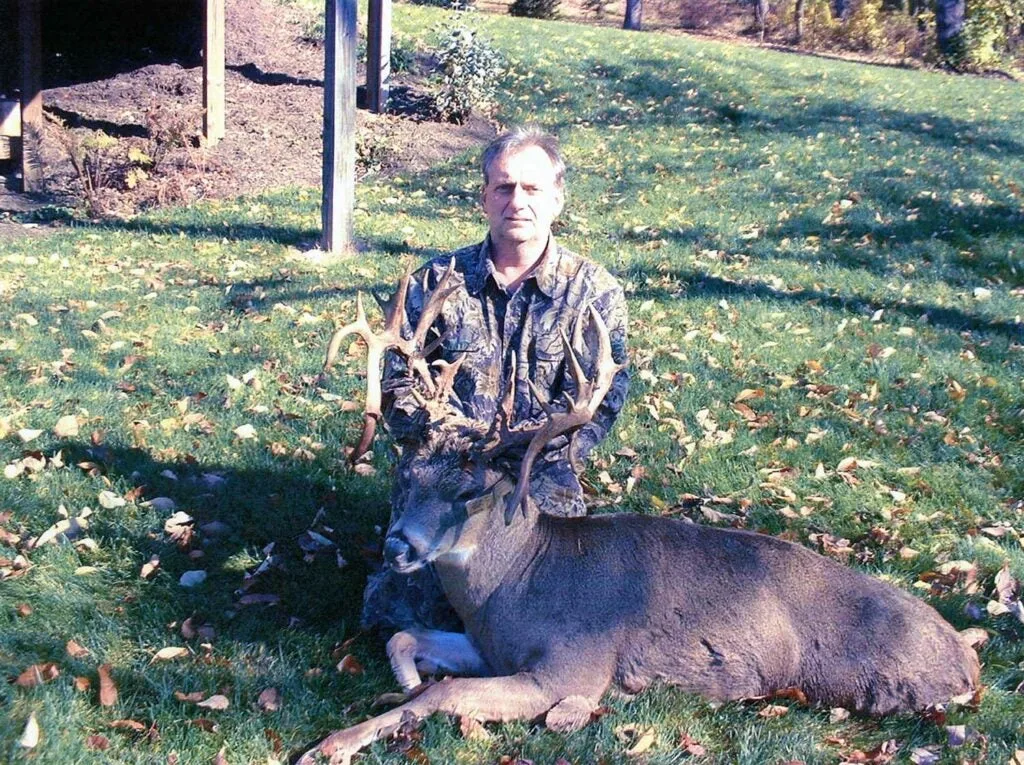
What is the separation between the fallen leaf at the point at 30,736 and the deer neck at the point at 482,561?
142 centimetres

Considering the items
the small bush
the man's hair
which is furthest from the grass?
the small bush

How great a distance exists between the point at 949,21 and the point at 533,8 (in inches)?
409

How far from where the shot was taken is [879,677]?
154 inches

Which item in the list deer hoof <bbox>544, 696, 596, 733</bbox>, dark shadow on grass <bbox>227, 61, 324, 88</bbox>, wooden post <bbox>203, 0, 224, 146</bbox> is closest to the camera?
deer hoof <bbox>544, 696, 596, 733</bbox>

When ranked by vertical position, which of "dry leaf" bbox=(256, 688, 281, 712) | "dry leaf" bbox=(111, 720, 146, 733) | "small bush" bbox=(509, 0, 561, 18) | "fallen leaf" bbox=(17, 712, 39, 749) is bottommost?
"dry leaf" bbox=(256, 688, 281, 712)

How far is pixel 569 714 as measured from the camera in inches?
151

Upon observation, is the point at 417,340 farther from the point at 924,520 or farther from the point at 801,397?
the point at 801,397

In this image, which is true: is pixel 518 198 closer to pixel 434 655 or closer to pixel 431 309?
pixel 431 309

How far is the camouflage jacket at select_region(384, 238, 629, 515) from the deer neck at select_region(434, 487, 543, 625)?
520mm

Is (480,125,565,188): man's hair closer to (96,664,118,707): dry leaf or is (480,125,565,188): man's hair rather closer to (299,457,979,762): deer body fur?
(299,457,979,762): deer body fur

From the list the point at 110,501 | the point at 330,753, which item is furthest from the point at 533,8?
the point at 330,753

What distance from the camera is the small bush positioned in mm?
29484

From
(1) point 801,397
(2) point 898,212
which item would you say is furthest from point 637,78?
(1) point 801,397

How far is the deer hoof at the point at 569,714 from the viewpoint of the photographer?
150 inches
